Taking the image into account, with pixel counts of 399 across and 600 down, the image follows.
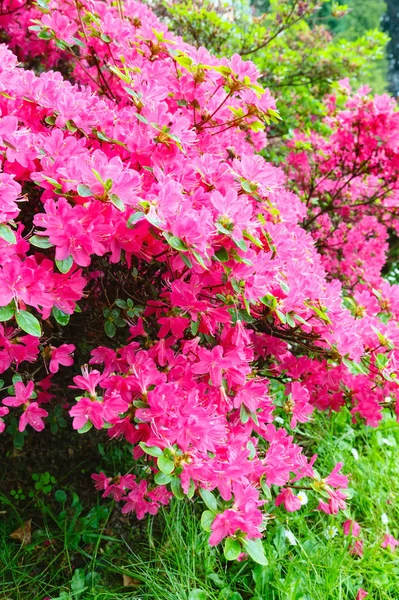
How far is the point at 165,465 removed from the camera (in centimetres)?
104

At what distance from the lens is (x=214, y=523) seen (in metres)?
1.11

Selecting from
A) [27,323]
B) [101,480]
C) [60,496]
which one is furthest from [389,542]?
[27,323]

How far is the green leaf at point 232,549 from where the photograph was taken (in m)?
1.06

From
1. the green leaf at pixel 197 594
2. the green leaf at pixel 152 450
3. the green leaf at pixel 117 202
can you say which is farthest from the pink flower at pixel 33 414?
the green leaf at pixel 197 594

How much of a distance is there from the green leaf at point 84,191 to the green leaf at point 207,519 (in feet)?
2.24

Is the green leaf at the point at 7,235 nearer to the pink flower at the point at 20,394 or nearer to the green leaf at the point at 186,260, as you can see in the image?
the green leaf at the point at 186,260

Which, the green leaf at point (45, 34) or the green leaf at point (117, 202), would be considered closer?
the green leaf at point (117, 202)

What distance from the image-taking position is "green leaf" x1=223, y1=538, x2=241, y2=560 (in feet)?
3.48

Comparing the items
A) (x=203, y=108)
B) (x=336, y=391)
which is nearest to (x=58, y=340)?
(x=203, y=108)

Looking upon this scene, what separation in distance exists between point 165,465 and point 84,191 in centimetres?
55

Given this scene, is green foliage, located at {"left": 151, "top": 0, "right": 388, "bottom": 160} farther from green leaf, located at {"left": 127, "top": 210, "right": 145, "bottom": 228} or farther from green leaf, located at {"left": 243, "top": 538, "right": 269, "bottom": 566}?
green leaf, located at {"left": 243, "top": 538, "right": 269, "bottom": 566}

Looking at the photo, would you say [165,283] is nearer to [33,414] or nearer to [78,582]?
[33,414]

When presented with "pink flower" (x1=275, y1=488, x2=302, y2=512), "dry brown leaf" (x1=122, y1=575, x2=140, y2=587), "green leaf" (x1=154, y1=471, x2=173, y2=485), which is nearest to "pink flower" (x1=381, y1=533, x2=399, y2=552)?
"pink flower" (x1=275, y1=488, x2=302, y2=512)

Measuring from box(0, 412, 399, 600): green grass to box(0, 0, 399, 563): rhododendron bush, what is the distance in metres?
0.18
